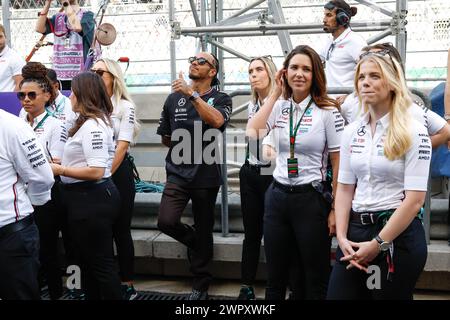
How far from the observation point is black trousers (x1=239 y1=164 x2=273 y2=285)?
4555mm

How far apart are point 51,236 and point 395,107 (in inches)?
116

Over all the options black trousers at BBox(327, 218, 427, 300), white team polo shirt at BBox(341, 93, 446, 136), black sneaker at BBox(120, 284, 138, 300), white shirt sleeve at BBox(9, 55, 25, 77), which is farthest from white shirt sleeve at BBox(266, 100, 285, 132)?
white shirt sleeve at BBox(9, 55, 25, 77)

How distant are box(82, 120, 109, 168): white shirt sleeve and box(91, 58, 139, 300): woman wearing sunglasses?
70cm

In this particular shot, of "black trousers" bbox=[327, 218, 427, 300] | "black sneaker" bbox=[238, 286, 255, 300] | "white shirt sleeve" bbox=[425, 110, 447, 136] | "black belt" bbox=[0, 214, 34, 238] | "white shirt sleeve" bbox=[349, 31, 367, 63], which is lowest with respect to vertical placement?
"black sneaker" bbox=[238, 286, 255, 300]

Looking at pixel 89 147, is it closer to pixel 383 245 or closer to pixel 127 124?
pixel 127 124

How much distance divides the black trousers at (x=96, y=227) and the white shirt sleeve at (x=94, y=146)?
18 centimetres

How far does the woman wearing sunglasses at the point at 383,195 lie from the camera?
2.96 meters

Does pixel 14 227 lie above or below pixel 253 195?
above

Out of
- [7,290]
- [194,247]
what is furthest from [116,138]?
[7,290]

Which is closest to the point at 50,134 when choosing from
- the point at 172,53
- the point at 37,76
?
the point at 37,76

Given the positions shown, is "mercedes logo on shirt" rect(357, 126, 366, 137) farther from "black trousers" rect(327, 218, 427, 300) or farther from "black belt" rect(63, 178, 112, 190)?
"black belt" rect(63, 178, 112, 190)

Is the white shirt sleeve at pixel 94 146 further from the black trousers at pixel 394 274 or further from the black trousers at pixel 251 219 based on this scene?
the black trousers at pixel 394 274

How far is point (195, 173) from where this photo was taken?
4.71m

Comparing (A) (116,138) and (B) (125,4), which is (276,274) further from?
(B) (125,4)
